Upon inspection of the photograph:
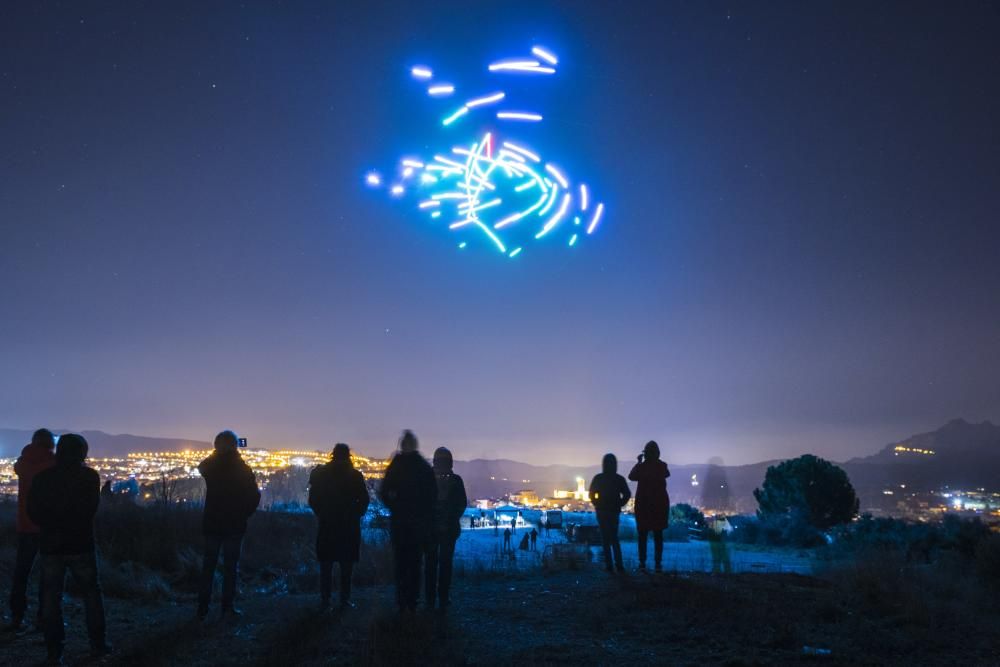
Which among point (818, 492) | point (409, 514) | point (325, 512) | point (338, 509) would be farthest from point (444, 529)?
point (818, 492)

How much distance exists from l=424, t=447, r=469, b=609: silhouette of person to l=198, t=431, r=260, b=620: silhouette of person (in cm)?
195

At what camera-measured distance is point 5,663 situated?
221 inches

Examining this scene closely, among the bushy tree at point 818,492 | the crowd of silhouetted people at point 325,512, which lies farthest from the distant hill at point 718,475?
the crowd of silhouetted people at point 325,512

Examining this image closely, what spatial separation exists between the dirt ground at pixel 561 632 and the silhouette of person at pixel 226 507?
0.48 m

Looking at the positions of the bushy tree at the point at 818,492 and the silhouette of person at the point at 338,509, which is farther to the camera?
the bushy tree at the point at 818,492

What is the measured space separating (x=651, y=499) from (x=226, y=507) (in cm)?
591

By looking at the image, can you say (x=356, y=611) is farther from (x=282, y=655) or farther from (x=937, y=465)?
(x=937, y=465)

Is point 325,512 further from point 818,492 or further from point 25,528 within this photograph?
point 818,492

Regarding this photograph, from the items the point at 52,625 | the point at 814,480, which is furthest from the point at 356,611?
the point at 814,480

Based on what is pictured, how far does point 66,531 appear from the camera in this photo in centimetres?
589

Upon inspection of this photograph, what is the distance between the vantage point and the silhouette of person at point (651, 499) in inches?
410

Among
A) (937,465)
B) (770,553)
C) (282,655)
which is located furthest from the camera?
(937,465)

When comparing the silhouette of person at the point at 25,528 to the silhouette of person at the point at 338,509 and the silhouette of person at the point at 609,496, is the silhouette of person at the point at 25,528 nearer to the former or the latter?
the silhouette of person at the point at 338,509

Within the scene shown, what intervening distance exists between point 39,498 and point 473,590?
Result: 5287 millimetres
